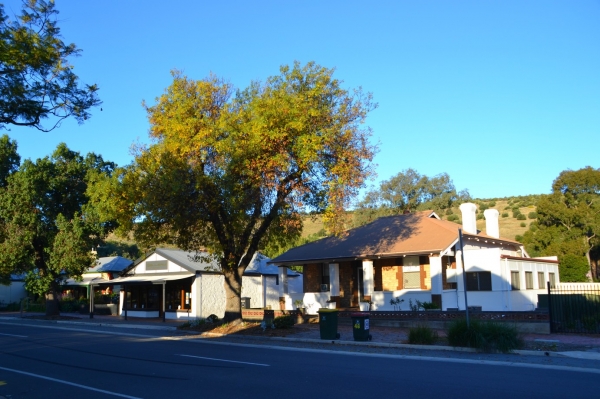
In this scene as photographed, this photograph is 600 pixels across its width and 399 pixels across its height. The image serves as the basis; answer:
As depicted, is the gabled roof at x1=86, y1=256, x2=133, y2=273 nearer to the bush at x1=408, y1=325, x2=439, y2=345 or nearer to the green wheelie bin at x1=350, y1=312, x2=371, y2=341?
the green wheelie bin at x1=350, y1=312, x2=371, y2=341

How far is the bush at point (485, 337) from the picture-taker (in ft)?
55.2

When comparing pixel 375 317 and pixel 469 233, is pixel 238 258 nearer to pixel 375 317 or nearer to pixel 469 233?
pixel 375 317

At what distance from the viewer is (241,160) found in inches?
837

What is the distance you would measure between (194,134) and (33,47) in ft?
33.0

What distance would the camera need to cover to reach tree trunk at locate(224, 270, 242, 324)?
83.5ft

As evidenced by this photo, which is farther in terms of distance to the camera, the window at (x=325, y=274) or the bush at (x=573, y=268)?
the bush at (x=573, y=268)

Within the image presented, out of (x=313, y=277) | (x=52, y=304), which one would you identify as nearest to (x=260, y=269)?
(x=313, y=277)

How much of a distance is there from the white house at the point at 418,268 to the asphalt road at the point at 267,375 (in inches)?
435

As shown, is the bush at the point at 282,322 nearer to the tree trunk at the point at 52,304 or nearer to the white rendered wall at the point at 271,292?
the white rendered wall at the point at 271,292

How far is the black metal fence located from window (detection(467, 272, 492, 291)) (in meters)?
6.73

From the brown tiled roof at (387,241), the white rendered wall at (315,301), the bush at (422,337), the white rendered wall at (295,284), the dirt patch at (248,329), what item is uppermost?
the brown tiled roof at (387,241)

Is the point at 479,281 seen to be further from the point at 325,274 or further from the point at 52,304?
the point at 52,304

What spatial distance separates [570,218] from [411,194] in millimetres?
26541

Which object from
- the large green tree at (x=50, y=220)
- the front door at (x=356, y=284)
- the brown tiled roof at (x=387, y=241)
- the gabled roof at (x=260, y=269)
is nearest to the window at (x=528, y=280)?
the brown tiled roof at (x=387, y=241)
